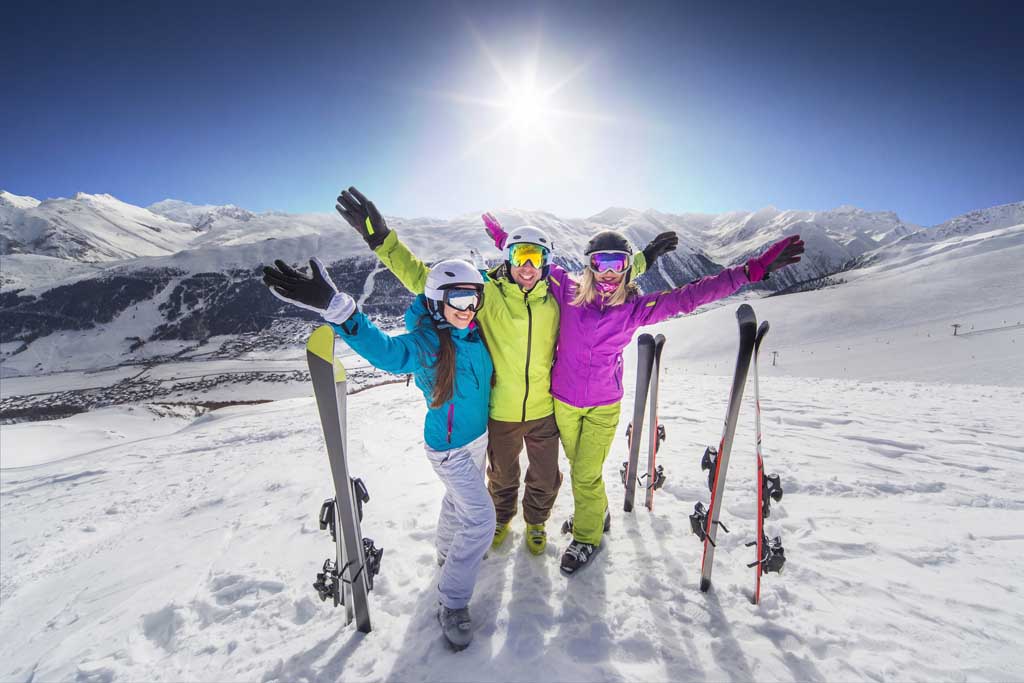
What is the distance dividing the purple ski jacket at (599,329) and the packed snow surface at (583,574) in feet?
5.24

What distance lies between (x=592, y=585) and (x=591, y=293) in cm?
246

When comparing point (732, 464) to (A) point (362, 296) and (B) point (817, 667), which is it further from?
(A) point (362, 296)

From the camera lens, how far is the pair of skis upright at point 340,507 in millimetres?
2482

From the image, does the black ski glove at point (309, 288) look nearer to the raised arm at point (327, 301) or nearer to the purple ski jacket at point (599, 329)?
the raised arm at point (327, 301)

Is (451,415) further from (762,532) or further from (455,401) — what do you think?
(762,532)

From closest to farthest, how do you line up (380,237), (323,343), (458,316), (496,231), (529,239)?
(323,343), (458,316), (529,239), (380,237), (496,231)

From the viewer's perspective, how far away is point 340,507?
2729mm

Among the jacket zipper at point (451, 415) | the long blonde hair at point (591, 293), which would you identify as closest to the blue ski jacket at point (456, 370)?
the jacket zipper at point (451, 415)

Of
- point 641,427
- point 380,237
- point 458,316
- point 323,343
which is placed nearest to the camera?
point 323,343

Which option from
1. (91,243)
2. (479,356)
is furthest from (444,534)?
(91,243)

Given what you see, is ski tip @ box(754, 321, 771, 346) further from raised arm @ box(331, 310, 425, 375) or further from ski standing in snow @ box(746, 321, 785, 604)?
raised arm @ box(331, 310, 425, 375)

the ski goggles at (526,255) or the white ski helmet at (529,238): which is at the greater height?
the white ski helmet at (529,238)

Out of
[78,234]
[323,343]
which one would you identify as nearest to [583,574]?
[323,343]

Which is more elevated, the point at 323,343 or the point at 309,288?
the point at 309,288
